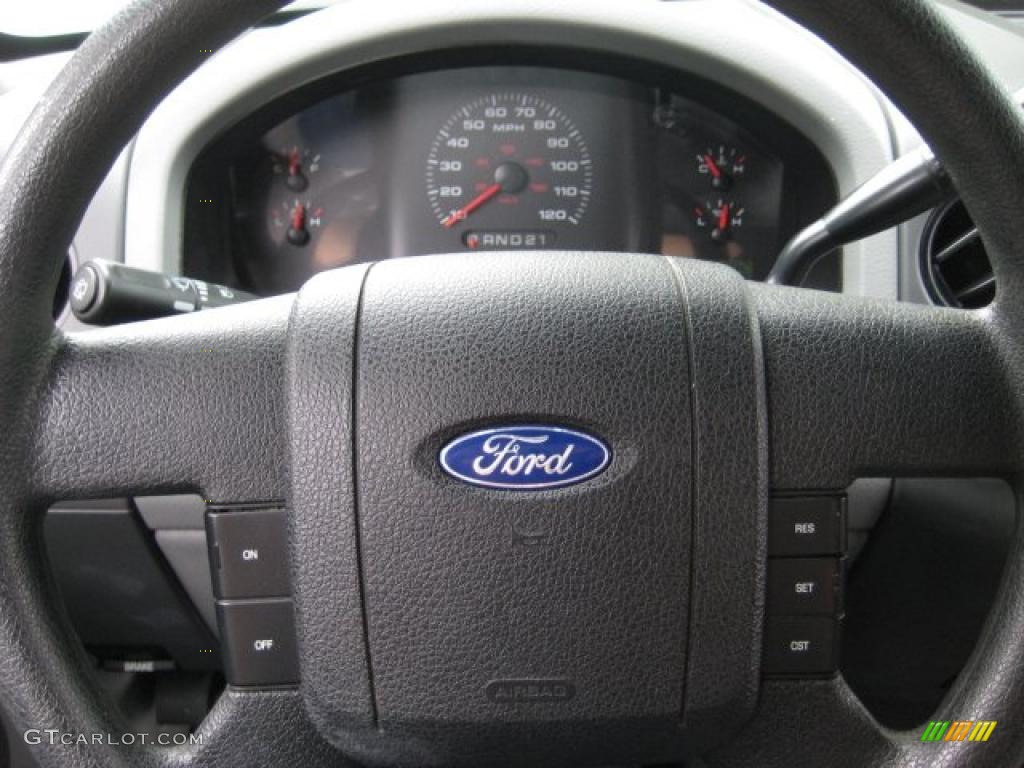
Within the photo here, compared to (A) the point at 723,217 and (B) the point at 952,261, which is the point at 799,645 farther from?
(A) the point at 723,217

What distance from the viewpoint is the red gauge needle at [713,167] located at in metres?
1.50

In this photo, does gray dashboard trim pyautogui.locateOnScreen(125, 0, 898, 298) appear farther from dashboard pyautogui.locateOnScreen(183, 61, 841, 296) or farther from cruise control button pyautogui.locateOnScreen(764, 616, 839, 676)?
cruise control button pyautogui.locateOnScreen(764, 616, 839, 676)

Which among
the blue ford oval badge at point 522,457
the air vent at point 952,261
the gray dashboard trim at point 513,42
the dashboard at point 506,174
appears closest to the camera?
the blue ford oval badge at point 522,457

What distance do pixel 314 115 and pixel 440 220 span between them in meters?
0.24

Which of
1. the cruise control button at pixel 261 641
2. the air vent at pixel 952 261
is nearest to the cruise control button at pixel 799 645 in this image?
the cruise control button at pixel 261 641

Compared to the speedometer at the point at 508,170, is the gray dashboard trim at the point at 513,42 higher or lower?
higher

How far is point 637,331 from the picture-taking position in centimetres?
66

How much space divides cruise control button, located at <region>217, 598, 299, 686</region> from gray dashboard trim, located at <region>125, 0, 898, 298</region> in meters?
0.68

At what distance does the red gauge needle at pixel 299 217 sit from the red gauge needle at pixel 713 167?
602 millimetres

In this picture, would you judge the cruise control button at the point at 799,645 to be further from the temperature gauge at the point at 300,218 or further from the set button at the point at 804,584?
the temperature gauge at the point at 300,218

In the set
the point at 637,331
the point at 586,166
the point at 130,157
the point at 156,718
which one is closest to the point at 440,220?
the point at 586,166

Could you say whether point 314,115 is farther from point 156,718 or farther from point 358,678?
point 358,678

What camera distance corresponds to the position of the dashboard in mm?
1492

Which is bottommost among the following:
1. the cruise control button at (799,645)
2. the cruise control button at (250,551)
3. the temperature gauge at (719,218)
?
the cruise control button at (799,645)
